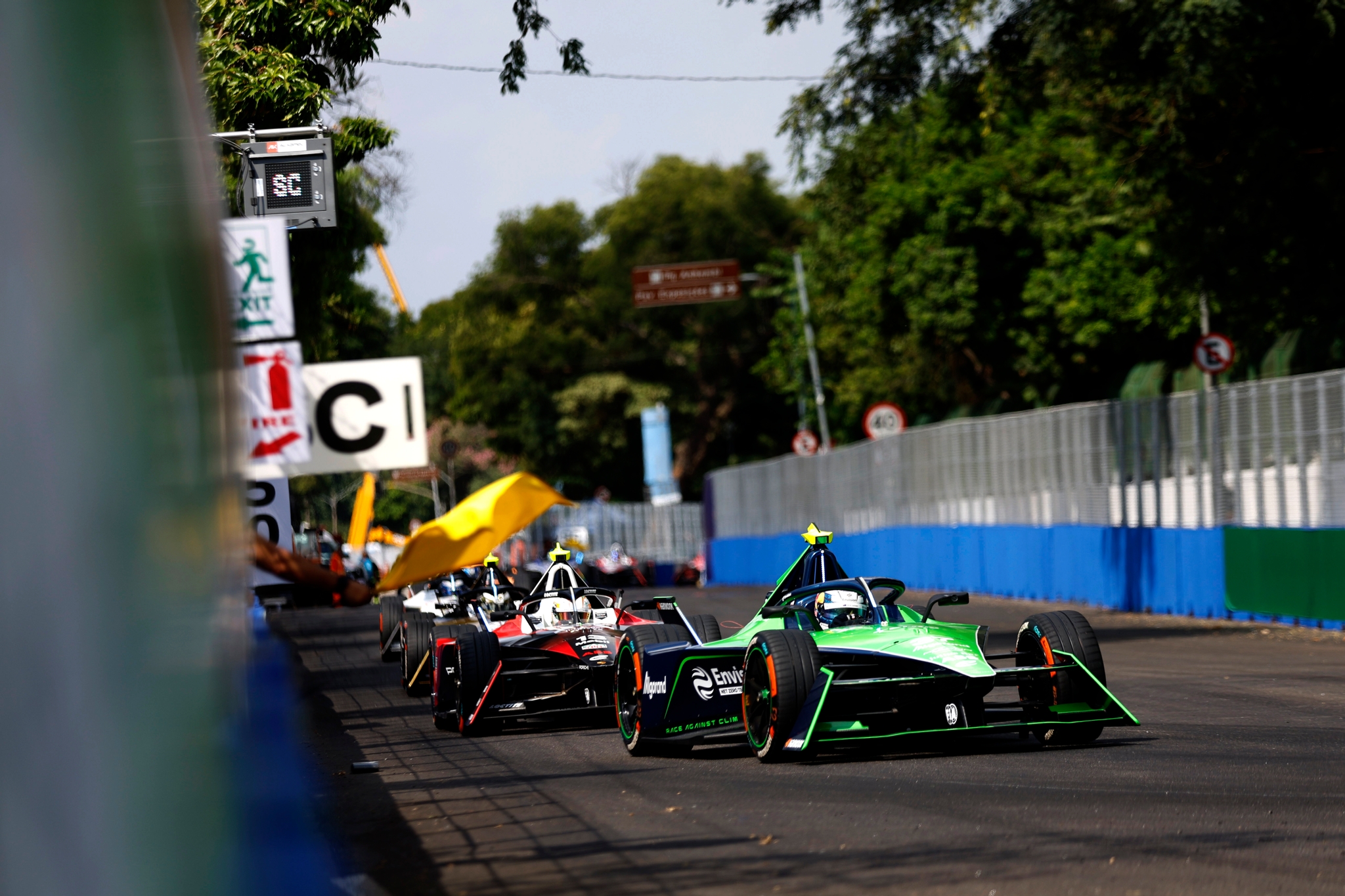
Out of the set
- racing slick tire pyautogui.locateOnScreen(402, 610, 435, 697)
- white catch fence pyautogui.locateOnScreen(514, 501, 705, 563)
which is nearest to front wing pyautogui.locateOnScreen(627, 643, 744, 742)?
racing slick tire pyautogui.locateOnScreen(402, 610, 435, 697)

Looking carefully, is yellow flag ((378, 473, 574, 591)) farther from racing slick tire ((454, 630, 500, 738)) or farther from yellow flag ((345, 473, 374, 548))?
yellow flag ((345, 473, 374, 548))

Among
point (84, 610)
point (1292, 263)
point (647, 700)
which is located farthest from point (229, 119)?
point (1292, 263)

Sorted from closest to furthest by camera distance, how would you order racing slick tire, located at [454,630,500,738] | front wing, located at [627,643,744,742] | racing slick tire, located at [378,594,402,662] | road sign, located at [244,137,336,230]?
front wing, located at [627,643,744,742] → road sign, located at [244,137,336,230] → racing slick tire, located at [454,630,500,738] → racing slick tire, located at [378,594,402,662]

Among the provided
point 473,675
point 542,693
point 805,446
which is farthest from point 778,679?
point 805,446

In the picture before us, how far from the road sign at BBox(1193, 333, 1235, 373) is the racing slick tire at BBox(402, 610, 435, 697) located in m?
10.5

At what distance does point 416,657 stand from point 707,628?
13.4 feet

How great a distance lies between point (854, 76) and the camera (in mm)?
19672

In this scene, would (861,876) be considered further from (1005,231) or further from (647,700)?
(1005,231)

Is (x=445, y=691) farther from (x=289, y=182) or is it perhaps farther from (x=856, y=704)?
(x=289, y=182)

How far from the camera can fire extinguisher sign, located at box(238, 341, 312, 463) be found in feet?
24.1

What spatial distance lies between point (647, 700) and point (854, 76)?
11346mm

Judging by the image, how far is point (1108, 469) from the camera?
2391cm

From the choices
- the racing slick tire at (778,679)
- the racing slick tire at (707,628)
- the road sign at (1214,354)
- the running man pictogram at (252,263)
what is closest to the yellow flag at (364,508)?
the road sign at (1214,354)

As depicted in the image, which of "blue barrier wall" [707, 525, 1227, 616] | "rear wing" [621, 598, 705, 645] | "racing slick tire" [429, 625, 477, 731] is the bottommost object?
"blue barrier wall" [707, 525, 1227, 616]
